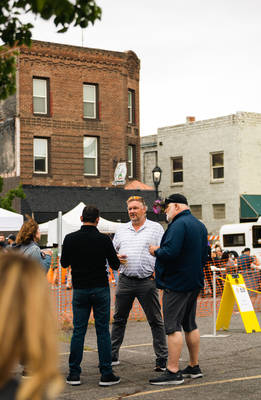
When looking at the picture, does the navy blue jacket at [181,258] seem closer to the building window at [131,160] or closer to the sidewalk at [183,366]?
the sidewalk at [183,366]

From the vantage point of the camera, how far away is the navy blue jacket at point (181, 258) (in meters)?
7.64

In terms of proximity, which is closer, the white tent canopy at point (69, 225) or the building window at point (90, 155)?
the white tent canopy at point (69, 225)

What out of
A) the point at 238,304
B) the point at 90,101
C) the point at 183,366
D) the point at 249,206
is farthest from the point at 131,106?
the point at 183,366

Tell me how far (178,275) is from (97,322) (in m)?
1.02

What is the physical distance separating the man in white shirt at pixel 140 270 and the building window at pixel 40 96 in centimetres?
2579

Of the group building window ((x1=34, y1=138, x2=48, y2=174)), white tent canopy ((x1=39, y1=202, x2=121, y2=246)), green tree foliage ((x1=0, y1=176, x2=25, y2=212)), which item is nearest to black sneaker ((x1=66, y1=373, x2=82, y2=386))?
white tent canopy ((x1=39, y1=202, x2=121, y2=246))

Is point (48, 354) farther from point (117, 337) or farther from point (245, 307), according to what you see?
point (245, 307)

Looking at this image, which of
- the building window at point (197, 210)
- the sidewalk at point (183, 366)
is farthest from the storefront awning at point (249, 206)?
the sidewalk at point (183, 366)

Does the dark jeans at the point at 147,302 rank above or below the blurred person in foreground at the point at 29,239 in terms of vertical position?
below

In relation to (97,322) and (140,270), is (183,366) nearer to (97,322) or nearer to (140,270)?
(140,270)

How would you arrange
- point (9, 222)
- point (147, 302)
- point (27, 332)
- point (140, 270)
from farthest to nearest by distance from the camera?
point (9, 222)
point (147, 302)
point (140, 270)
point (27, 332)

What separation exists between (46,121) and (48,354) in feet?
106

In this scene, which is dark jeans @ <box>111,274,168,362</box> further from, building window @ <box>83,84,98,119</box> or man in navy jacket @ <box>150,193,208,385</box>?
building window @ <box>83,84,98,119</box>

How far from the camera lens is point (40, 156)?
33.8 metres
